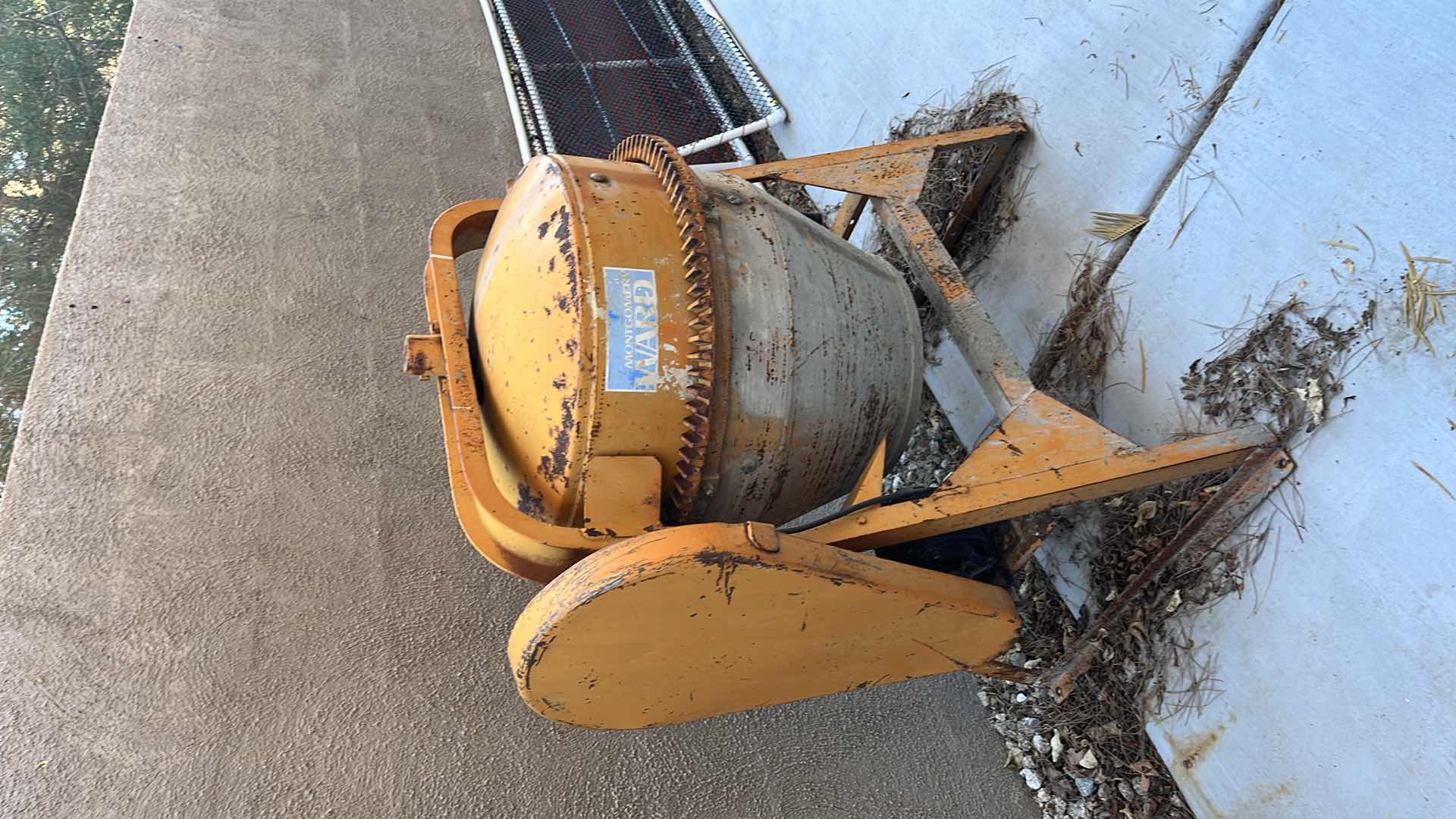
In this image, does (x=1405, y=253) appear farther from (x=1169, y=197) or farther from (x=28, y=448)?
(x=28, y=448)

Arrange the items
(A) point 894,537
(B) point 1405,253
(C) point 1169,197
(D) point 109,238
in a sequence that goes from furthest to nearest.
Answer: (D) point 109,238
(C) point 1169,197
(A) point 894,537
(B) point 1405,253

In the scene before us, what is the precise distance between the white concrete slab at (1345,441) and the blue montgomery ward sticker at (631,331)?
4.81 feet

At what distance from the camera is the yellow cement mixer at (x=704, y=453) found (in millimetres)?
1565

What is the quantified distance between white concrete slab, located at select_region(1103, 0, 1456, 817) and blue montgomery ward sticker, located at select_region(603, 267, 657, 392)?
4.81ft

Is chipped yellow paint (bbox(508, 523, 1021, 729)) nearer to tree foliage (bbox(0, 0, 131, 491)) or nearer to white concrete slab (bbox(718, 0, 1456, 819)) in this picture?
white concrete slab (bbox(718, 0, 1456, 819))

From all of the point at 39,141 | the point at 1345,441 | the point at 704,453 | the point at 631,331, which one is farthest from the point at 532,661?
the point at 39,141

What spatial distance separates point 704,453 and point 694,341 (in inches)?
9.4

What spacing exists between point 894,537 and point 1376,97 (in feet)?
4.47

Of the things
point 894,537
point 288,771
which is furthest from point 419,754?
point 894,537

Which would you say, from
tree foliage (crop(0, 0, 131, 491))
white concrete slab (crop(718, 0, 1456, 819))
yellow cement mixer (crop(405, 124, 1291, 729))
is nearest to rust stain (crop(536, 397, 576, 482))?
yellow cement mixer (crop(405, 124, 1291, 729))

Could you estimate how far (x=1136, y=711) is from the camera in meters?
2.27

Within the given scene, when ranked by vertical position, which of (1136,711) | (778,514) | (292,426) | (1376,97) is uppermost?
(1376,97)

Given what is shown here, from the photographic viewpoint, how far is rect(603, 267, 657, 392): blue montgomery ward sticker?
1595 mm

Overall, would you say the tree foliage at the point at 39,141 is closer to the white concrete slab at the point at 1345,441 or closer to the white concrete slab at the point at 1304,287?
the white concrete slab at the point at 1304,287
